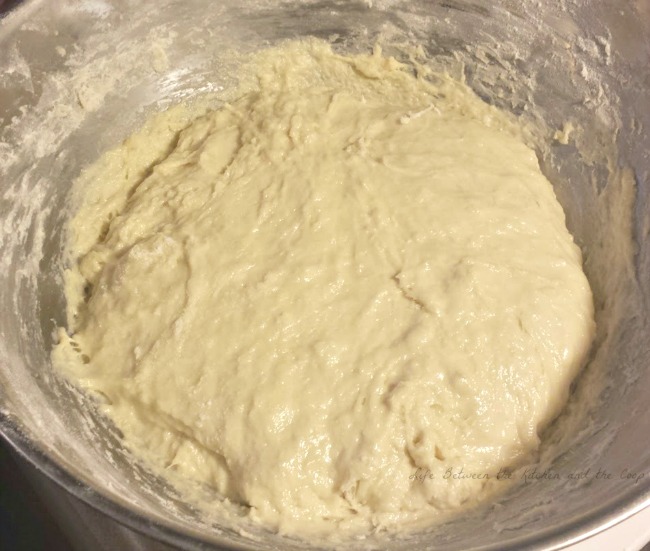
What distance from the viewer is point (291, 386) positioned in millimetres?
1598

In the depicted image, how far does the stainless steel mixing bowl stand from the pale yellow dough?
0.30 ft

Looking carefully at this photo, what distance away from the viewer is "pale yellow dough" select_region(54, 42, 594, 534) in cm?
152

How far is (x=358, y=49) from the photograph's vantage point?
2.35m

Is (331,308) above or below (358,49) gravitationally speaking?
below

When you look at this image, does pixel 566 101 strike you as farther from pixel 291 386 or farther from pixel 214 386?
pixel 214 386

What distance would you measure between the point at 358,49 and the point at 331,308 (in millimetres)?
1208

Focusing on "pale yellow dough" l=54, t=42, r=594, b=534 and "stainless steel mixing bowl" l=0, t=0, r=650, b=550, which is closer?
"stainless steel mixing bowl" l=0, t=0, r=650, b=550

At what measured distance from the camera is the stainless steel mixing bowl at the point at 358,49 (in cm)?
131

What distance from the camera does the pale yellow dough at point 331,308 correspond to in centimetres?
152

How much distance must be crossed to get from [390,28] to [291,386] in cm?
151

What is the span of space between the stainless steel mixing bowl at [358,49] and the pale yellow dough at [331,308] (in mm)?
91

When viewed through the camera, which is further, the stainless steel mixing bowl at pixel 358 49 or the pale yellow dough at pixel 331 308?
the pale yellow dough at pixel 331 308

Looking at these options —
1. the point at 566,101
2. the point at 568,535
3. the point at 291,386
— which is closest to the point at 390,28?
the point at 566,101

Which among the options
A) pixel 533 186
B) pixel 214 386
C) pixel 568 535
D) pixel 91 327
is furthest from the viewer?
pixel 533 186
